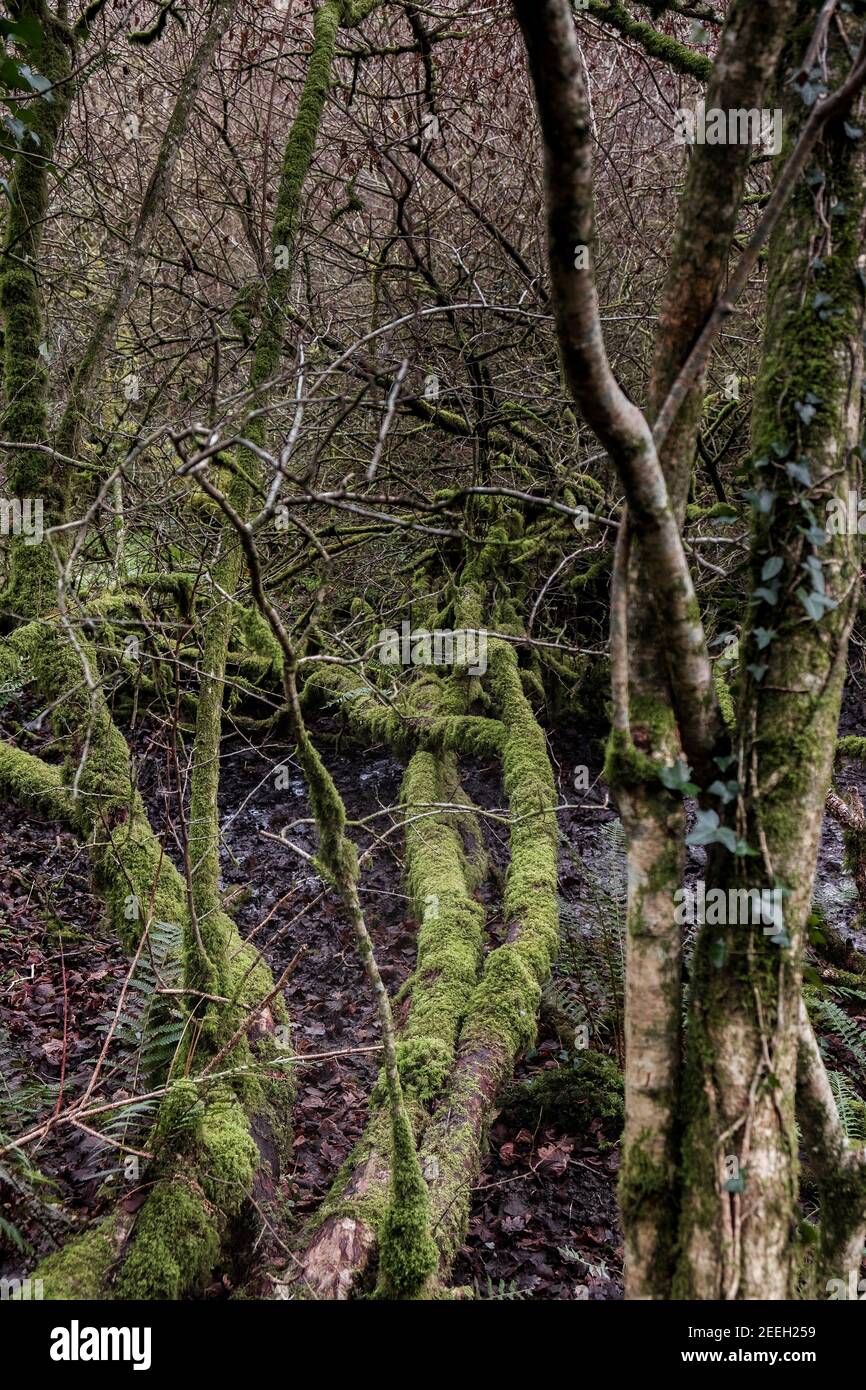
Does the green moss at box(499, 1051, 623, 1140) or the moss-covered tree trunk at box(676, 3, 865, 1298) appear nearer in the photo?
the moss-covered tree trunk at box(676, 3, 865, 1298)

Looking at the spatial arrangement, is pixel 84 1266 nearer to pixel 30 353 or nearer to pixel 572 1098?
pixel 572 1098

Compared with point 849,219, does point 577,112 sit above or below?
below

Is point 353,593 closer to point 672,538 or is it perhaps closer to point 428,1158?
point 428,1158

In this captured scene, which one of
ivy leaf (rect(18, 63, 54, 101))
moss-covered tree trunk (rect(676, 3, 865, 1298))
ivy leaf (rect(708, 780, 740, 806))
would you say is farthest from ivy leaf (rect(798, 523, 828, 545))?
ivy leaf (rect(18, 63, 54, 101))

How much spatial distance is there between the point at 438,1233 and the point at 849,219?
3.74 m

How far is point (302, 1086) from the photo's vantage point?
5.17 metres

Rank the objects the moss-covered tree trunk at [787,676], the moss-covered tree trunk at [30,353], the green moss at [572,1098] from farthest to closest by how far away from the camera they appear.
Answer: the green moss at [572,1098]
the moss-covered tree trunk at [30,353]
the moss-covered tree trunk at [787,676]

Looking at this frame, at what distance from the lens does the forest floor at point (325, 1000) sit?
3.81m

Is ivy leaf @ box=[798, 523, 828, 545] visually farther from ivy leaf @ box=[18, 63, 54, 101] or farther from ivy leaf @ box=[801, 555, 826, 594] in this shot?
ivy leaf @ box=[18, 63, 54, 101]

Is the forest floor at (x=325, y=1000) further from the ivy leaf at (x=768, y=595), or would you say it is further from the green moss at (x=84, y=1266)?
the ivy leaf at (x=768, y=595)

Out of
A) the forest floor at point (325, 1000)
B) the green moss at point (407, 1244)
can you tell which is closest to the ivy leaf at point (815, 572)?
the forest floor at point (325, 1000)

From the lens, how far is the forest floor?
381 cm

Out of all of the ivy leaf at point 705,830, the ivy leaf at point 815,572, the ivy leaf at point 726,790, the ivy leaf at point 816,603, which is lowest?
the ivy leaf at point 705,830
